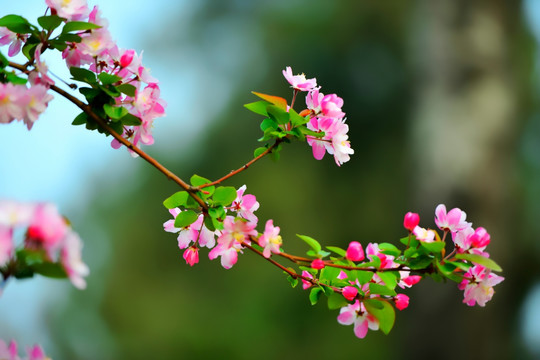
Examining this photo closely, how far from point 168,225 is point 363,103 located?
2993 millimetres

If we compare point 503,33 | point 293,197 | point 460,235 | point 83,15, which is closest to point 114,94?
point 83,15

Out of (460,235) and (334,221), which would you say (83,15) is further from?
(334,221)

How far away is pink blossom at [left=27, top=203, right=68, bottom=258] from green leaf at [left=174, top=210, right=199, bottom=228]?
23cm

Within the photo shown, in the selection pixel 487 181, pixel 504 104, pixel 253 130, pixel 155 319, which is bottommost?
pixel 155 319

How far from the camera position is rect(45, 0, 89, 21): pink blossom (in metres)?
0.50

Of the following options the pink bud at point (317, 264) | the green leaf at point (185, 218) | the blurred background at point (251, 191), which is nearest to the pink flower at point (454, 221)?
the pink bud at point (317, 264)

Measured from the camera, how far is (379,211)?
136 inches

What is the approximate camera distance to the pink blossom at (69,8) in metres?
0.50

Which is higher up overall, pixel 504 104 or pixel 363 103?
pixel 504 104

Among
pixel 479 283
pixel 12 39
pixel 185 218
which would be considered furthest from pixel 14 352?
pixel 479 283

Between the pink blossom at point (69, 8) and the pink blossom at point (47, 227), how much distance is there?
24 cm

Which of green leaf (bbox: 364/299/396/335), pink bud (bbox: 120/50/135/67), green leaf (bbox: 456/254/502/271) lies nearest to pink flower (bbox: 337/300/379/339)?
green leaf (bbox: 364/299/396/335)

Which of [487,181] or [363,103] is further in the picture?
[363,103]

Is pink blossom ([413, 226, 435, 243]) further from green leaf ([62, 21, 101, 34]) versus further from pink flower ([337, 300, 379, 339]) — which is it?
green leaf ([62, 21, 101, 34])
